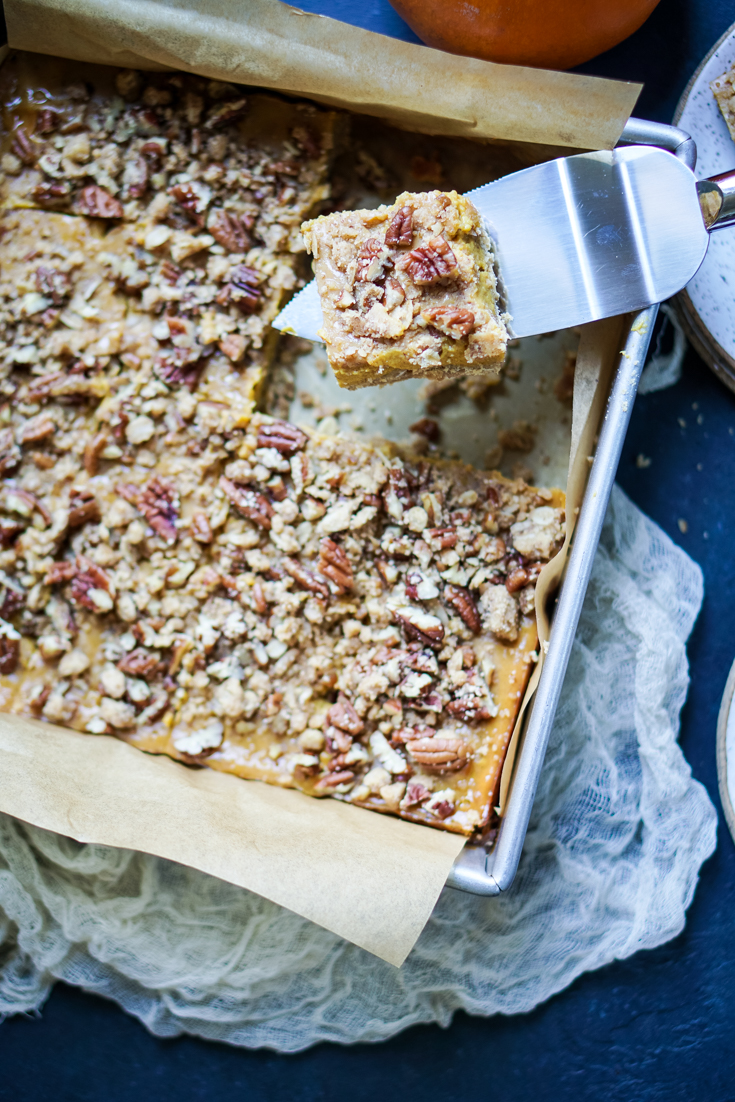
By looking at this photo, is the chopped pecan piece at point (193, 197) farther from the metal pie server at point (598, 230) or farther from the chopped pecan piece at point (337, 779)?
the chopped pecan piece at point (337, 779)

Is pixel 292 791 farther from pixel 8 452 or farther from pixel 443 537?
pixel 8 452

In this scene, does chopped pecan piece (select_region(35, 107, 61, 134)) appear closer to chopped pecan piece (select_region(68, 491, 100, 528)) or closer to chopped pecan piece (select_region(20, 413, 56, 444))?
chopped pecan piece (select_region(20, 413, 56, 444))

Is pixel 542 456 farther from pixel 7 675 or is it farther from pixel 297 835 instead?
pixel 7 675

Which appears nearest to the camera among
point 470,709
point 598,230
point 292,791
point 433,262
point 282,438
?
point 433,262

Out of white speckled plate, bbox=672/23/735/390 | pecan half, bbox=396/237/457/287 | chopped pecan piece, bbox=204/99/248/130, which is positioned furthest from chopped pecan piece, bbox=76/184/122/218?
white speckled plate, bbox=672/23/735/390

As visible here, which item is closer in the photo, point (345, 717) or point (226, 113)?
point (345, 717)

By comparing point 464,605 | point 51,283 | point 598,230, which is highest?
point 598,230

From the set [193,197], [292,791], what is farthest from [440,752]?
[193,197]

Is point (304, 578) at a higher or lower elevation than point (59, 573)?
higher
